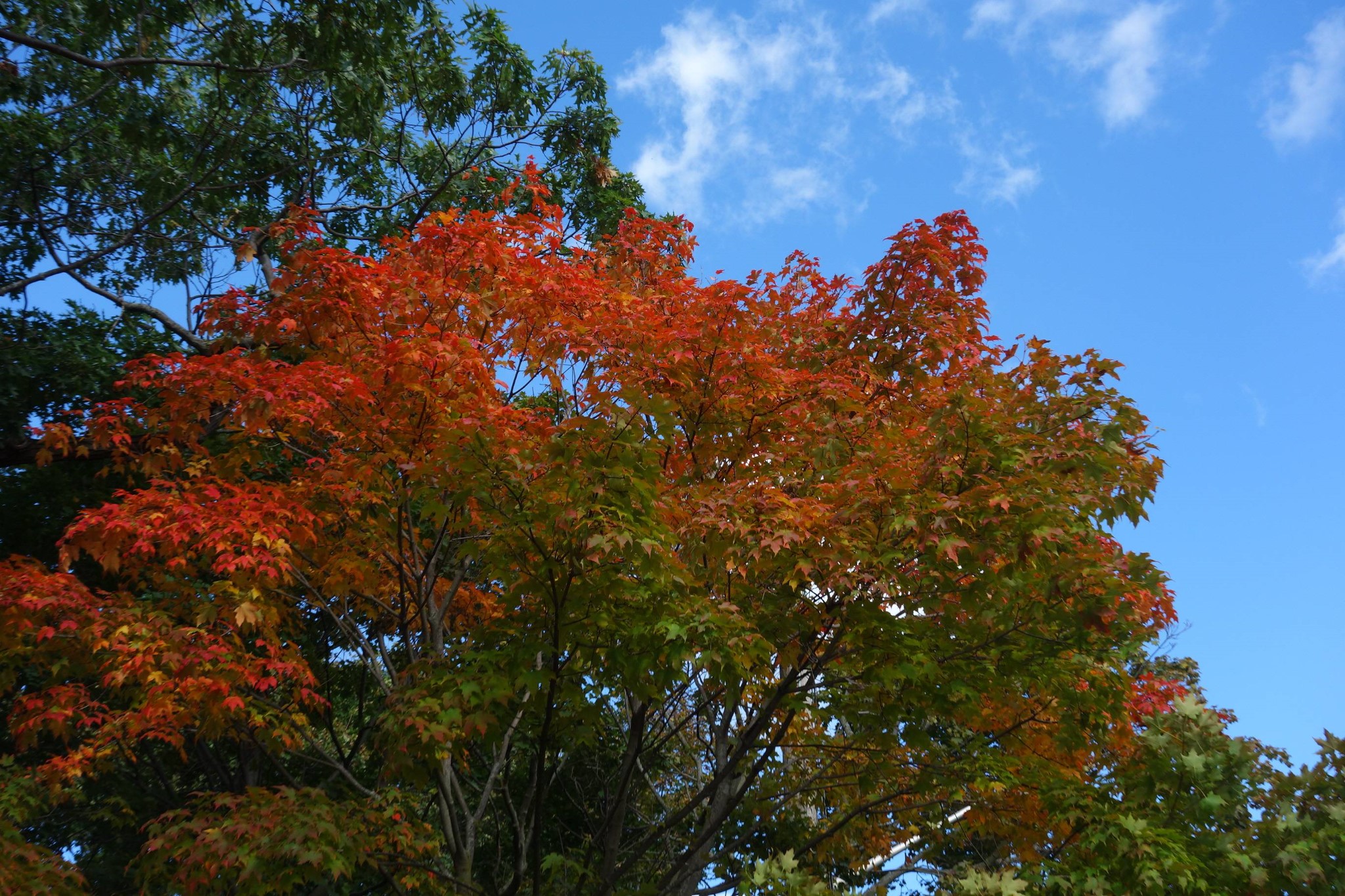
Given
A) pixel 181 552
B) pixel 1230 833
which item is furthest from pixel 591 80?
pixel 1230 833

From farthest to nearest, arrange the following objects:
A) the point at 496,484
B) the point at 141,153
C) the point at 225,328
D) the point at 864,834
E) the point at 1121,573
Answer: the point at 141,153, the point at 864,834, the point at 225,328, the point at 1121,573, the point at 496,484

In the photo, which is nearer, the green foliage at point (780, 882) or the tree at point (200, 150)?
the green foliage at point (780, 882)

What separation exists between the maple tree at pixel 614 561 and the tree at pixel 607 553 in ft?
0.13

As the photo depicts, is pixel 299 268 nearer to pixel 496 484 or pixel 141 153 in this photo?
pixel 496 484

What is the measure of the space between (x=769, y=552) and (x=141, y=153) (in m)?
12.4

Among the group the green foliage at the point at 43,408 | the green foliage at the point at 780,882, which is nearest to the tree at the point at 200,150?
the green foliage at the point at 43,408

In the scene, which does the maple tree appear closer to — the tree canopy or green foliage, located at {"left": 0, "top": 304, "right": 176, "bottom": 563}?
the tree canopy

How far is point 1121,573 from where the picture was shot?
716 centimetres

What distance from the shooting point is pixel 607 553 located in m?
6.43

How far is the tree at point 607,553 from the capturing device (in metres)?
6.72

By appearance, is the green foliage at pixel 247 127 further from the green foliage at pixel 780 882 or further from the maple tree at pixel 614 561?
the green foliage at pixel 780 882

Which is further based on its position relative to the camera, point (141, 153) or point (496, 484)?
point (141, 153)

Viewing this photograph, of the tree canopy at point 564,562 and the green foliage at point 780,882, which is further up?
the tree canopy at point 564,562

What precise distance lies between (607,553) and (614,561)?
0.99 feet
